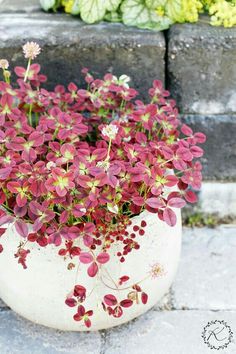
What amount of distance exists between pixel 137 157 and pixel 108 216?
238 mm

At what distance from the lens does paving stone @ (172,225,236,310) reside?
2.41 m

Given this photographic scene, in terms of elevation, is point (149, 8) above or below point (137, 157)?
above

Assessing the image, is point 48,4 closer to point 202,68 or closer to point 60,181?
point 202,68

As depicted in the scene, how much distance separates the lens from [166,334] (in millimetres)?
2270

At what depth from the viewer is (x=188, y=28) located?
8.18 ft

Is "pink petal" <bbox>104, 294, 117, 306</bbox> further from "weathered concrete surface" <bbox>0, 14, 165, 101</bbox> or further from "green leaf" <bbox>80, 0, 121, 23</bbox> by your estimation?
"green leaf" <bbox>80, 0, 121, 23</bbox>

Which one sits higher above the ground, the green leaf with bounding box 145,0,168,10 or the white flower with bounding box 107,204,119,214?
the green leaf with bounding box 145,0,168,10

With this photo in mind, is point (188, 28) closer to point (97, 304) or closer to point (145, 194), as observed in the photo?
point (145, 194)

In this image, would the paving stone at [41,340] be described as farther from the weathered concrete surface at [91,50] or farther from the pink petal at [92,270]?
the weathered concrete surface at [91,50]

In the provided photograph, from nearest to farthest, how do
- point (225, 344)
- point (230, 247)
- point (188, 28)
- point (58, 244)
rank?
point (58, 244) → point (225, 344) → point (188, 28) → point (230, 247)

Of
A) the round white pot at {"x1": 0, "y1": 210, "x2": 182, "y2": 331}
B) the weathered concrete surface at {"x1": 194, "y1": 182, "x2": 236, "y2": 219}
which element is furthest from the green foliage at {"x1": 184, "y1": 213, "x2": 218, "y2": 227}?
the round white pot at {"x1": 0, "y1": 210, "x2": 182, "y2": 331}

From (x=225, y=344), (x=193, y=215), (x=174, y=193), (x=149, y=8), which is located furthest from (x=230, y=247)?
(x=149, y=8)

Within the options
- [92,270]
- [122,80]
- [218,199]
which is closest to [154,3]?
[122,80]

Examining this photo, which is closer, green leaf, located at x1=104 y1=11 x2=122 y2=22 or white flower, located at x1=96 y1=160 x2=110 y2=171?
white flower, located at x1=96 y1=160 x2=110 y2=171
